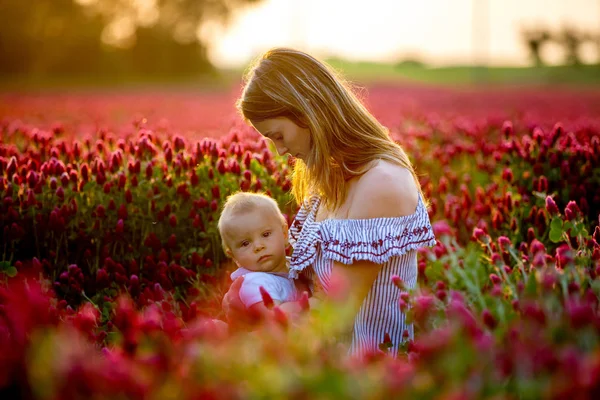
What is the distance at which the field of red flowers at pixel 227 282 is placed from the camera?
144 cm

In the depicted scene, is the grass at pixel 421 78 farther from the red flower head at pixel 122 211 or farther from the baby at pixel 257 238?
the baby at pixel 257 238

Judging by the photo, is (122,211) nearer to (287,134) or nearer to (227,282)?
(227,282)

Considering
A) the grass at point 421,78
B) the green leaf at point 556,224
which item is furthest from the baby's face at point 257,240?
the grass at point 421,78

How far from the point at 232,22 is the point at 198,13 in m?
2.08

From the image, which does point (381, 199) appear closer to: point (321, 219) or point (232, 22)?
point (321, 219)

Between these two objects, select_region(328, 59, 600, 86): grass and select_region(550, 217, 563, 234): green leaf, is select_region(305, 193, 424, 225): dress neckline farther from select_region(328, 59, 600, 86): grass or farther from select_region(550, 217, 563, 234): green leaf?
select_region(328, 59, 600, 86): grass

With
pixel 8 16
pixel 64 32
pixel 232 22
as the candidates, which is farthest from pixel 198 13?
pixel 8 16

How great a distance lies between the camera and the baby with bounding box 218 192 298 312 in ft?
10.4

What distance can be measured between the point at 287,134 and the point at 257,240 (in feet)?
1.61

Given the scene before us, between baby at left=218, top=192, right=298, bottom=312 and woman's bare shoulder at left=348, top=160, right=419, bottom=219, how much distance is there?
432mm

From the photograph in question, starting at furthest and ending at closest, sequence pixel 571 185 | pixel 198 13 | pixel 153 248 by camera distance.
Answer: pixel 198 13 < pixel 571 185 < pixel 153 248

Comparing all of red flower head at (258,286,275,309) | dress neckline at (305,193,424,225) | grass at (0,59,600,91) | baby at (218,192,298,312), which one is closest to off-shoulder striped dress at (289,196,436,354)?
dress neckline at (305,193,424,225)

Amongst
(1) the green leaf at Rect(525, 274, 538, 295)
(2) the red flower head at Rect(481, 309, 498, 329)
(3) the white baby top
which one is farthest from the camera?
(3) the white baby top

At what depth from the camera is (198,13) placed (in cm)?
3962
